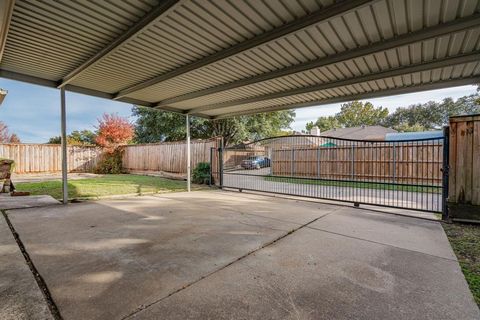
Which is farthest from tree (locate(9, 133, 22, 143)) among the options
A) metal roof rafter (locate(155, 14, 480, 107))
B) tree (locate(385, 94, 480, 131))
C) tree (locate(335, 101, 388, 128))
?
tree (locate(385, 94, 480, 131))

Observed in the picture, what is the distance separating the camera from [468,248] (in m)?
2.86

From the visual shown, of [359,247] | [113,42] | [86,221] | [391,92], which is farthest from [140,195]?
[391,92]

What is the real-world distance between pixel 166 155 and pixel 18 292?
33.6 ft

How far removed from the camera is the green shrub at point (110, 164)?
46.2ft

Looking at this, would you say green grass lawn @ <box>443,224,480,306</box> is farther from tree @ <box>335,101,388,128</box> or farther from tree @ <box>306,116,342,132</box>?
→ tree @ <box>306,116,342,132</box>

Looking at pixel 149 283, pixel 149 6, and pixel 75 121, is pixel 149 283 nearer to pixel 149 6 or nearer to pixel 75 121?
pixel 149 6

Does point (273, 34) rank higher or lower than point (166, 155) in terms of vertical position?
higher

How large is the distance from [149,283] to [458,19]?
435 cm

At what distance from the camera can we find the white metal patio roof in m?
2.74

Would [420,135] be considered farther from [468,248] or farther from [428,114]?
[428,114]

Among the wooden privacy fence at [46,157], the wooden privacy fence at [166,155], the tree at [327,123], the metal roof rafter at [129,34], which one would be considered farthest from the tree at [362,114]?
the metal roof rafter at [129,34]

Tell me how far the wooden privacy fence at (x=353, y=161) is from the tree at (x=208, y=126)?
7.81 meters

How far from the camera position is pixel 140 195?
6605 millimetres

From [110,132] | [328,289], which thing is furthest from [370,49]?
[110,132]
